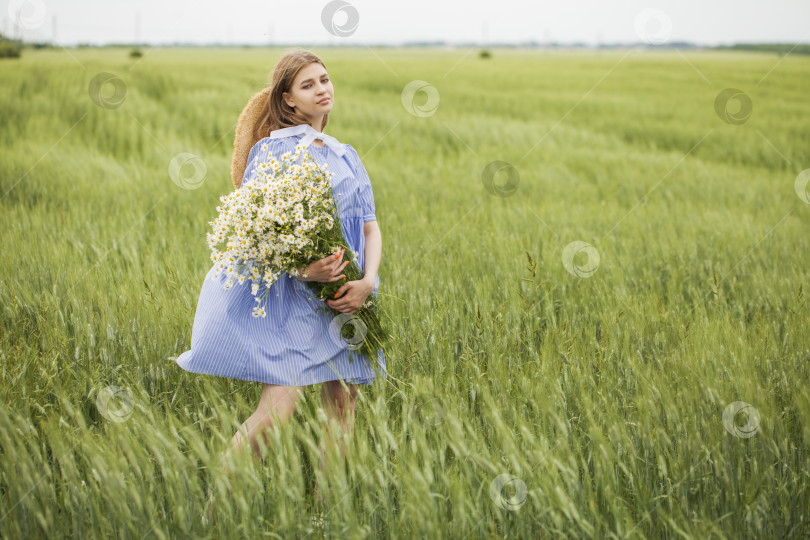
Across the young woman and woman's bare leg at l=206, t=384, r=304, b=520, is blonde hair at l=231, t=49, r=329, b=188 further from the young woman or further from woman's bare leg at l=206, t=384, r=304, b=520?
woman's bare leg at l=206, t=384, r=304, b=520

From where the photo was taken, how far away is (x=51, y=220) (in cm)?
412

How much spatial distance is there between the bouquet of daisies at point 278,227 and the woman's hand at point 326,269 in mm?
26

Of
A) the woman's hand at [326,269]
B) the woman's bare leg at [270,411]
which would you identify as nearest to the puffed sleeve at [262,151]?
the woman's hand at [326,269]

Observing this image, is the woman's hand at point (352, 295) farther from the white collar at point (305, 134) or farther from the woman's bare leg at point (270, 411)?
the white collar at point (305, 134)

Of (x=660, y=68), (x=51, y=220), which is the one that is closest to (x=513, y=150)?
(x=51, y=220)

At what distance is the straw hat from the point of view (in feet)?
7.02

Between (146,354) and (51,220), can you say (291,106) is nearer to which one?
(146,354)

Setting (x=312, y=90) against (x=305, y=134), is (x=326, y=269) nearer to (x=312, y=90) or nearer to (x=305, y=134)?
(x=305, y=134)

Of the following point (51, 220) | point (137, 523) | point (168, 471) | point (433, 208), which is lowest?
point (137, 523)

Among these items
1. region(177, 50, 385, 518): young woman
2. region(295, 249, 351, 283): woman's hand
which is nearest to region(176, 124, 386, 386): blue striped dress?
region(177, 50, 385, 518): young woman

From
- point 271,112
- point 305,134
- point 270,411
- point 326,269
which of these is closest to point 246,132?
point 271,112

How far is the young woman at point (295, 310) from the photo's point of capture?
1805mm

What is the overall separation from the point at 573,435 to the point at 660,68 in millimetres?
24057

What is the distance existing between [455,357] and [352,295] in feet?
2.64
